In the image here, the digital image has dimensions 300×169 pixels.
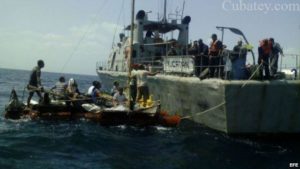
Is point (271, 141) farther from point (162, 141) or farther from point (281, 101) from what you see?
point (162, 141)

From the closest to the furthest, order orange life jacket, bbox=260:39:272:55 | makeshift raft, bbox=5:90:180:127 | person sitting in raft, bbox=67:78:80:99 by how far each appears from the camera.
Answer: orange life jacket, bbox=260:39:272:55 < makeshift raft, bbox=5:90:180:127 < person sitting in raft, bbox=67:78:80:99

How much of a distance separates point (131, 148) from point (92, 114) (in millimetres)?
4375

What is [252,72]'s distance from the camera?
1634 cm

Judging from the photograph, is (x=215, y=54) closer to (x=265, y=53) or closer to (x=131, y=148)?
(x=265, y=53)

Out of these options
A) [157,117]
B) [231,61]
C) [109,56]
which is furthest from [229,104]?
[109,56]

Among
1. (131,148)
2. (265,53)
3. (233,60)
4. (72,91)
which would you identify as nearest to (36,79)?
(72,91)

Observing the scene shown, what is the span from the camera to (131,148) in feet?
45.2

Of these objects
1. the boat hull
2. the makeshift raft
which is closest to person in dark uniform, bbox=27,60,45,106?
the makeshift raft

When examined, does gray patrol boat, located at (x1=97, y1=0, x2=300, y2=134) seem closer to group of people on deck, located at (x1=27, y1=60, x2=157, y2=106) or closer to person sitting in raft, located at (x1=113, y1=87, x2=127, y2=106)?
group of people on deck, located at (x1=27, y1=60, x2=157, y2=106)

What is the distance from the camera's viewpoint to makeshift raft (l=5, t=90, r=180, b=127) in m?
17.3

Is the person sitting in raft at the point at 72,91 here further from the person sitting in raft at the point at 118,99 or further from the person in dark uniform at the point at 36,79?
the person sitting in raft at the point at 118,99

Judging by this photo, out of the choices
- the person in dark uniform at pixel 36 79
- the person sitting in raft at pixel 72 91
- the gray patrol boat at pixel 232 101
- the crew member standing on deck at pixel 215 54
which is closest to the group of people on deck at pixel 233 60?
the crew member standing on deck at pixel 215 54

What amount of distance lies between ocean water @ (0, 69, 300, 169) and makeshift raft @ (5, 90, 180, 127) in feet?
0.95

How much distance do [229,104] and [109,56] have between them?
2249 cm
